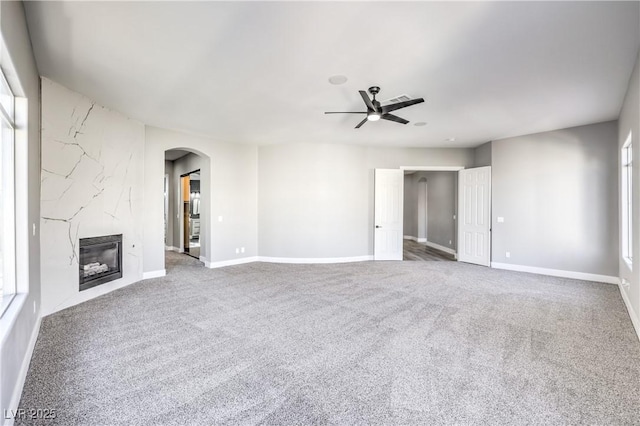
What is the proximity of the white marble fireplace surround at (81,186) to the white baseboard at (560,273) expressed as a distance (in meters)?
7.30

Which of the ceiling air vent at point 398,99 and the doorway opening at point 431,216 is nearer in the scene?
the ceiling air vent at point 398,99

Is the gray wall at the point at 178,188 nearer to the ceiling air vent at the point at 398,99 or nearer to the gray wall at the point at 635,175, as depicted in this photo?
the ceiling air vent at the point at 398,99

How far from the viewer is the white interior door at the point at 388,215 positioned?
759 centimetres

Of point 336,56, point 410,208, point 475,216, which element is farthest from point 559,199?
point 410,208

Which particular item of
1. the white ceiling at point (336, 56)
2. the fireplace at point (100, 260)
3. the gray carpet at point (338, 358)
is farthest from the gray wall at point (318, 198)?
the fireplace at point (100, 260)

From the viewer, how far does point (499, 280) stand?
559cm

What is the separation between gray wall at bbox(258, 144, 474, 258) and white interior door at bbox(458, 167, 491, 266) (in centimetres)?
62

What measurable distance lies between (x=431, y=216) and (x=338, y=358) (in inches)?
332

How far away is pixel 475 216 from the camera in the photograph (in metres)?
7.11

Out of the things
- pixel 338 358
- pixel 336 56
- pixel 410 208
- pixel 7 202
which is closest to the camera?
pixel 7 202

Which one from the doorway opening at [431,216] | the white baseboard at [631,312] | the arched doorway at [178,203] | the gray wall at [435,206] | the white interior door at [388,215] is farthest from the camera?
the gray wall at [435,206]

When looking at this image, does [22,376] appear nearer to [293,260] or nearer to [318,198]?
[293,260]

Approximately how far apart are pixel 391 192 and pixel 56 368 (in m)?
6.74

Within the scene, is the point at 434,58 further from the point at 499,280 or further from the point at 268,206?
the point at 268,206
